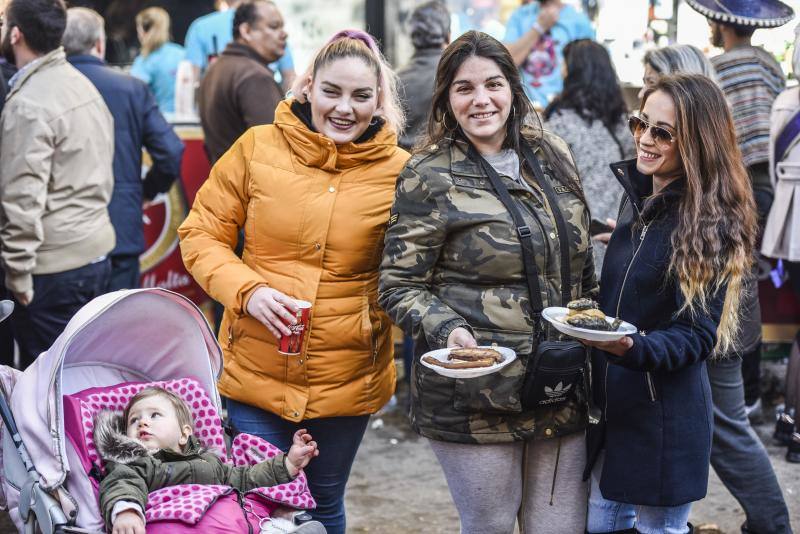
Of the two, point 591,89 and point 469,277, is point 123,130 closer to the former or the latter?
point 591,89

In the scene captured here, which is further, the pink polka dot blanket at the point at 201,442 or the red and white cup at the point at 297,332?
the red and white cup at the point at 297,332

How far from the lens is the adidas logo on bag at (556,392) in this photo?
322 cm

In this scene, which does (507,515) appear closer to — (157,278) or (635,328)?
(635,328)

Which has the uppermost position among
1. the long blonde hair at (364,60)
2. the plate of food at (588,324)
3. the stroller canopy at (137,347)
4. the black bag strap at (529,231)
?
the long blonde hair at (364,60)

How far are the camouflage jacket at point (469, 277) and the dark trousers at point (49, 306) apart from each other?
2.20 meters

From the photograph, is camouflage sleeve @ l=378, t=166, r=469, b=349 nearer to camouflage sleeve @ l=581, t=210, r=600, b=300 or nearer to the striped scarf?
camouflage sleeve @ l=581, t=210, r=600, b=300

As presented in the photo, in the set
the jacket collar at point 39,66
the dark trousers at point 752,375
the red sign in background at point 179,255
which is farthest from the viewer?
the red sign in background at point 179,255

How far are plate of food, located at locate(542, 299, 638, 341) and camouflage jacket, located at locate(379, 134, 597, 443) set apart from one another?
18 centimetres

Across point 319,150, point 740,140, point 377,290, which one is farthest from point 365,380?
point 740,140

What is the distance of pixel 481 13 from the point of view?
30.3 ft

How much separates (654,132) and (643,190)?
198mm

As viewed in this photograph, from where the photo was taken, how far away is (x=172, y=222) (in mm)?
6883

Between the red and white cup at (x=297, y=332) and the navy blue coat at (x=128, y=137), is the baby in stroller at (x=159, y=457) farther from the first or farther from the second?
the navy blue coat at (x=128, y=137)

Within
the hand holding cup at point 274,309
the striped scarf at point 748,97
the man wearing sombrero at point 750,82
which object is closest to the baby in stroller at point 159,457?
the hand holding cup at point 274,309
